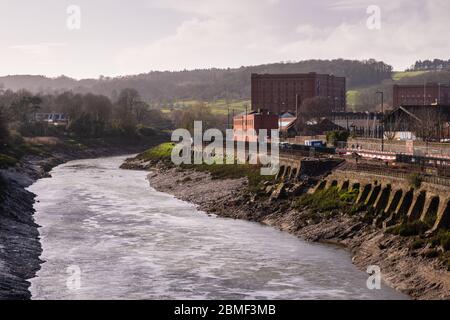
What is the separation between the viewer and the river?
42.0 meters

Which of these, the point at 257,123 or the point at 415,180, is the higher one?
the point at 257,123

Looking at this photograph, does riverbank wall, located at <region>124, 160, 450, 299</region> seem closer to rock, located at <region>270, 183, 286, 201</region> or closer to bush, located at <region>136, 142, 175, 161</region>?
rock, located at <region>270, 183, 286, 201</region>

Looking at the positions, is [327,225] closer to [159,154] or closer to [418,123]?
[418,123]

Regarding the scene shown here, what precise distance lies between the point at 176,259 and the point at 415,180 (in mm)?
19533

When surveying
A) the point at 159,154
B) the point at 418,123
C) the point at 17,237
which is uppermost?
the point at 418,123

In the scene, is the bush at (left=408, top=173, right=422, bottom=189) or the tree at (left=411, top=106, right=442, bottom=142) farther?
the tree at (left=411, top=106, right=442, bottom=142)

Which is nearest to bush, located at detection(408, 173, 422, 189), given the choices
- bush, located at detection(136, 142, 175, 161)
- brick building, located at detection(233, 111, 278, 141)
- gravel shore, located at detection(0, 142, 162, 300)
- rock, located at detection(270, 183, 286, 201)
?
rock, located at detection(270, 183, 286, 201)

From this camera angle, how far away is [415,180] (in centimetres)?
5584

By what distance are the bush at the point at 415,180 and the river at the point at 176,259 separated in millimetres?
7923

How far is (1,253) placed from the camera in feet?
163

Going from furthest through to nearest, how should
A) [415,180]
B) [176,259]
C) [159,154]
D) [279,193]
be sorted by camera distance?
[159,154], [279,193], [415,180], [176,259]

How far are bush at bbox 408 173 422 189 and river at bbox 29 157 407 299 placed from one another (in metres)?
7.92

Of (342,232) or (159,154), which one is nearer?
(342,232)

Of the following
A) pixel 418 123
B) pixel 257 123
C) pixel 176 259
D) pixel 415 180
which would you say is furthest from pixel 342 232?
pixel 257 123
